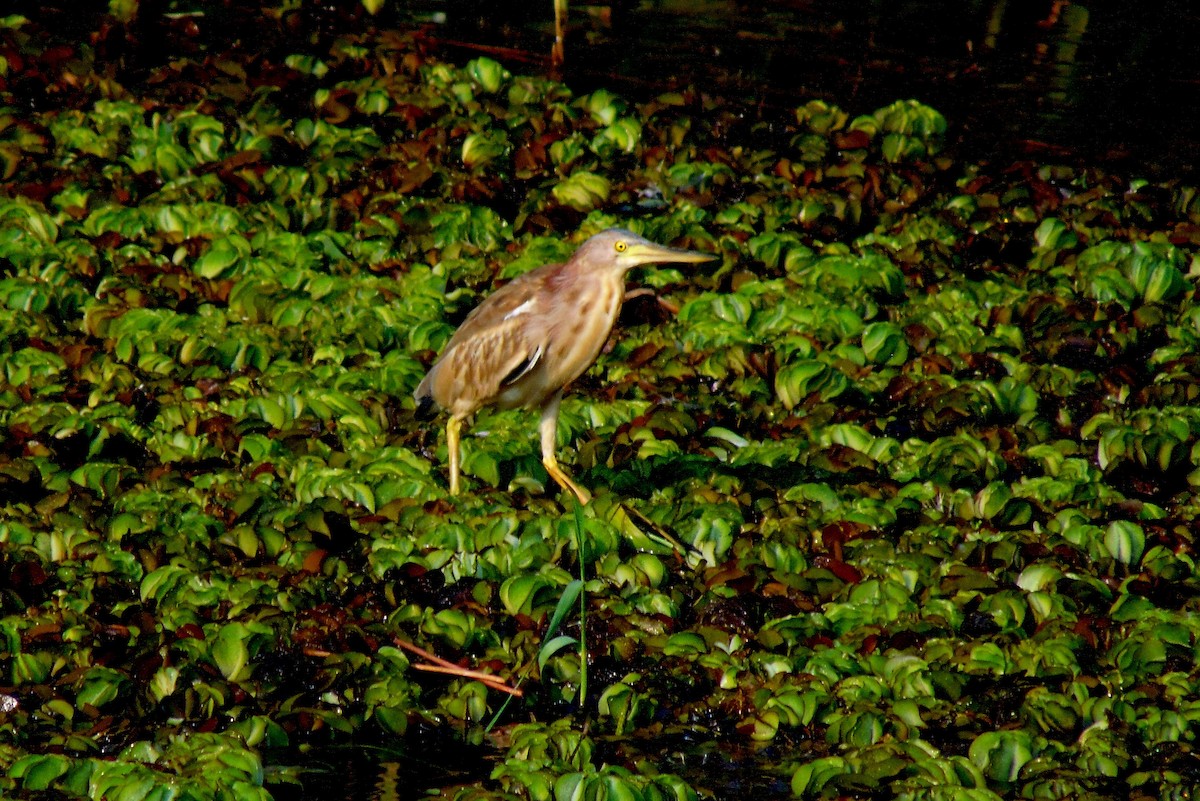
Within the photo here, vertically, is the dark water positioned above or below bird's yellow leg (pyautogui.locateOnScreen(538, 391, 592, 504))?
above

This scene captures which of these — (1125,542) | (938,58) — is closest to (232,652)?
(1125,542)

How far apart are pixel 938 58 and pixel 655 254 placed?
6937mm

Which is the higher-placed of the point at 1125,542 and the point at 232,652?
the point at 1125,542

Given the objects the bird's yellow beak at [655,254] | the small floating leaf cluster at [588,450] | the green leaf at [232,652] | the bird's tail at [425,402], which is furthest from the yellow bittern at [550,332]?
the green leaf at [232,652]

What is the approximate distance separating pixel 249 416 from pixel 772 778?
9.27 feet

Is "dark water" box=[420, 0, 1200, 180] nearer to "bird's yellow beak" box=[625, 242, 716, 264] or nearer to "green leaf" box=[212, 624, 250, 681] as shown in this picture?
"bird's yellow beak" box=[625, 242, 716, 264]

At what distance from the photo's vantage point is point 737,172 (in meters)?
9.20

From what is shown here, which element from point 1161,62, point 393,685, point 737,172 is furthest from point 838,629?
point 1161,62

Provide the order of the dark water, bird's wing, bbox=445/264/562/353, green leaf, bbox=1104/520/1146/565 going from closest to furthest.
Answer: green leaf, bbox=1104/520/1146/565 → bird's wing, bbox=445/264/562/353 → the dark water

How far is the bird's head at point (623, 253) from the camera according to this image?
6102 mm

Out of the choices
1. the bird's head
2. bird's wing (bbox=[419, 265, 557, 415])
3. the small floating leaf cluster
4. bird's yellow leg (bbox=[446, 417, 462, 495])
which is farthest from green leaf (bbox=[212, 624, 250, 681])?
the bird's head

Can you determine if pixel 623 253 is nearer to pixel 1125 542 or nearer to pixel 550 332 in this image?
pixel 550 332

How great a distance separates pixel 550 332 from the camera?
6188 mm

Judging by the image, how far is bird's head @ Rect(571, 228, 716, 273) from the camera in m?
6.10
